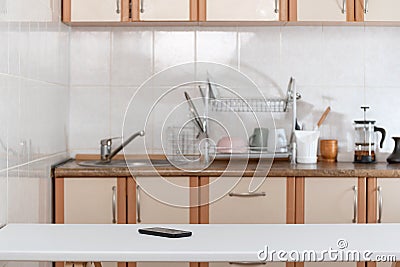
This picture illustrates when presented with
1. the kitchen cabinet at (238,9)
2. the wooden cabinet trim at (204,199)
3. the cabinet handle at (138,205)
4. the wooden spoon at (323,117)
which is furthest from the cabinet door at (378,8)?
the cabinet handle at (138,205)

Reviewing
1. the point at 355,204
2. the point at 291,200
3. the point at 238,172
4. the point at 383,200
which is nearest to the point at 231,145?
the point at 238,172

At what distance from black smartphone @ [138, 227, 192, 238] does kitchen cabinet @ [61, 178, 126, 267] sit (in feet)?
3.98

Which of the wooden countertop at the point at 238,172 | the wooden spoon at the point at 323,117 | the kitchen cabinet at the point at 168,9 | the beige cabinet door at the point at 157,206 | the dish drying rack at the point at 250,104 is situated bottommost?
the beige cabinet door at the point at 157,206

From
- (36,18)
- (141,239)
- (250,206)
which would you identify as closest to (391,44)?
(250,206)

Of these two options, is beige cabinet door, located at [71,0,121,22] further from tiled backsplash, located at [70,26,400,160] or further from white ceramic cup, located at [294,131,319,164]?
white ceramic cup, located at [294,131,319,164]

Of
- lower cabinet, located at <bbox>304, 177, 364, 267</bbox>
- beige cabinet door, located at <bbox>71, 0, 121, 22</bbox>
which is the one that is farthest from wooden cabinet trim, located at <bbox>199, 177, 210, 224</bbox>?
beige cabinet door, located at <bbox>71, 0, 121, 22</bbox>

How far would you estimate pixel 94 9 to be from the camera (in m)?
3.63

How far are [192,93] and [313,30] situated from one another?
748 millimetres

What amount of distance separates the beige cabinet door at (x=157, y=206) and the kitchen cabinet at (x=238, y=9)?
0.86m

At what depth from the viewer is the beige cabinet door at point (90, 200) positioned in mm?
3383

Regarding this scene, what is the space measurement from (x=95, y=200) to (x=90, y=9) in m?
0.98

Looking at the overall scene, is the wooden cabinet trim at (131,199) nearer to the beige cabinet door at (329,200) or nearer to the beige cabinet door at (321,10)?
the beige cabinet door at (329,200)

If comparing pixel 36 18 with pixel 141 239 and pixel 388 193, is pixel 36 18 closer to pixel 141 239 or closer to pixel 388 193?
pixel 141 239

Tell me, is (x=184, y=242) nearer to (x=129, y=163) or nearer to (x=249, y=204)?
(x=249, y=204)
